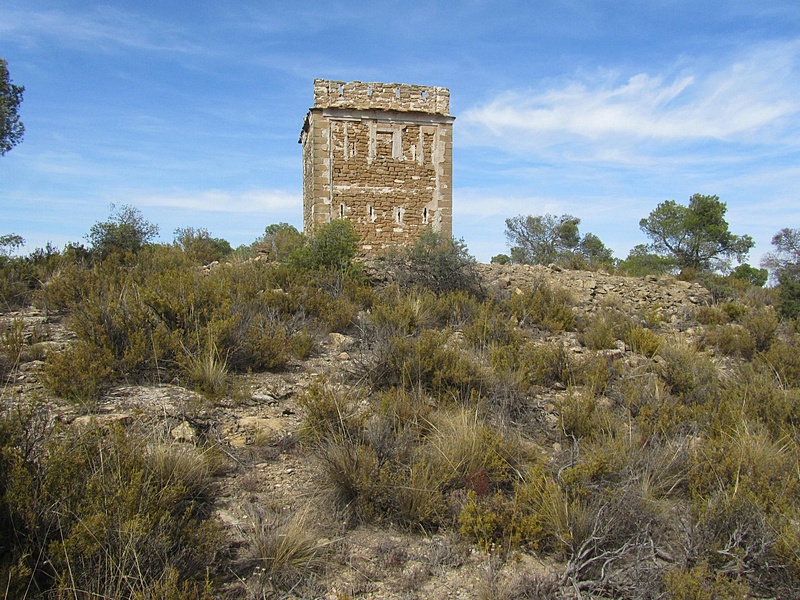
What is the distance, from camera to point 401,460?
3904 millimetres

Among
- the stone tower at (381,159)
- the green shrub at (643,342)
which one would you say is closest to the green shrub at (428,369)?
the green shrub at (643,342)

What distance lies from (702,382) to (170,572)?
18.6 feet

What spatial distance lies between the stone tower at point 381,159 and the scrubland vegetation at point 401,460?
7657mm

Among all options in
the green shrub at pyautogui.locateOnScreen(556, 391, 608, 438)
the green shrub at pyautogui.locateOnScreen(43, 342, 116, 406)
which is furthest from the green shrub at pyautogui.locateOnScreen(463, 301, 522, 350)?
the green shrub at pyautogui.locateOnScreen(43, 342, 116, 406)

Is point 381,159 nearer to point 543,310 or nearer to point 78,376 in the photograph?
point 543,310

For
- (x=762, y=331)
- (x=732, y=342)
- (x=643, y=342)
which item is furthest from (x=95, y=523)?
(x=762, y=331)

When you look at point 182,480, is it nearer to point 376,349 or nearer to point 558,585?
point 558,585

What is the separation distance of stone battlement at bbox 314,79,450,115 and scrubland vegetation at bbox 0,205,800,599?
8.77 metres

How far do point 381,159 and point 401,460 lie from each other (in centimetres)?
1213

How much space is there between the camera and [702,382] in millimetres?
6133

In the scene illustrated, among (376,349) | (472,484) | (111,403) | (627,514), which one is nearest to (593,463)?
(627,514)

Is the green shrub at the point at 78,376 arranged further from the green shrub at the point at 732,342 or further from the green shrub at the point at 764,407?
the green shrub at the point at 732,342

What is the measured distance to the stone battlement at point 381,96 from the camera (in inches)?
575

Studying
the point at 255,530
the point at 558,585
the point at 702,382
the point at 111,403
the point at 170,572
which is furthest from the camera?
the point at 702,382
